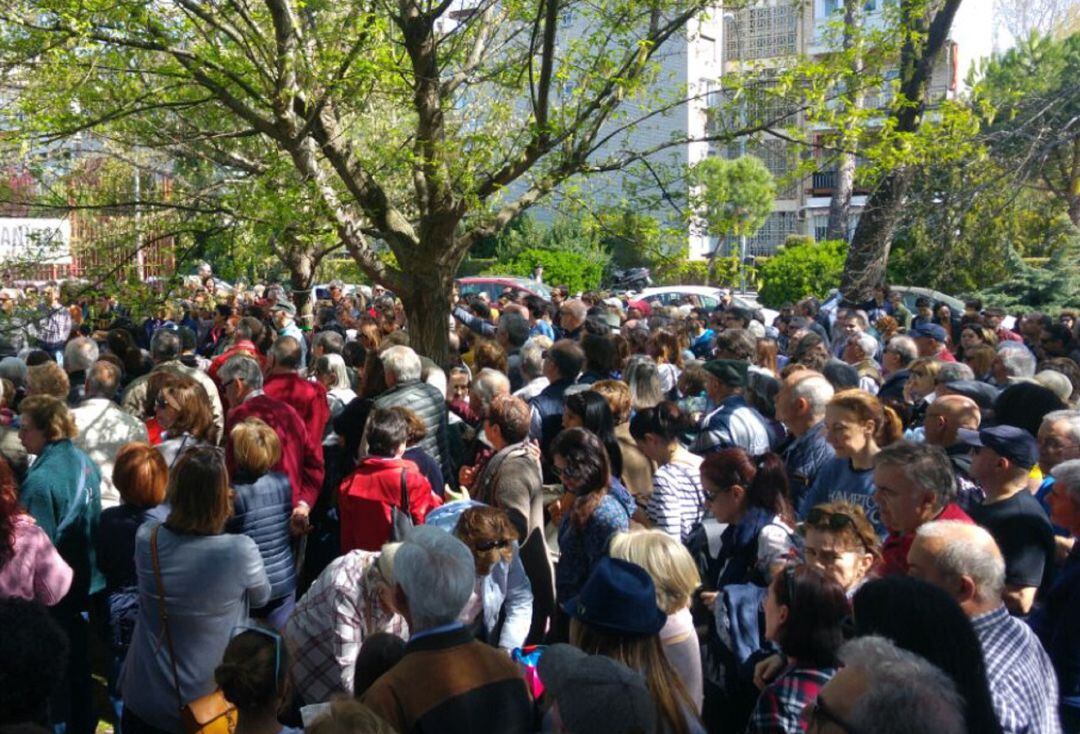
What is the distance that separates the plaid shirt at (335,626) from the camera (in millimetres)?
4309

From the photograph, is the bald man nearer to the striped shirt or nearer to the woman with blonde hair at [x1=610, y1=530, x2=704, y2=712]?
the striped shirt

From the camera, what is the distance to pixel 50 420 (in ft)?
18.1

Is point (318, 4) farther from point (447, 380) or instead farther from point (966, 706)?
point (966, 706)

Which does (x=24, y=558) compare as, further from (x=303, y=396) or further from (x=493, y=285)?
(x=493, y=285)

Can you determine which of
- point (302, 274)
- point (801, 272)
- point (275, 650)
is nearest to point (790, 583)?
point (275, 650)

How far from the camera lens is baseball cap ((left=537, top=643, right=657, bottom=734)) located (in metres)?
2.75

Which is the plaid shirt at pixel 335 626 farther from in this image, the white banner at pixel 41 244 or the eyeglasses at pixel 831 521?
the white banner at pixel 41 244

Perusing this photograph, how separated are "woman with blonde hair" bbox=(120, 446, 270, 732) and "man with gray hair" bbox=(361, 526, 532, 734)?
3.83 ft

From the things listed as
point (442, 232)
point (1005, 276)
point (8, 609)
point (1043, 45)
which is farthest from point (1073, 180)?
point (8, 609)

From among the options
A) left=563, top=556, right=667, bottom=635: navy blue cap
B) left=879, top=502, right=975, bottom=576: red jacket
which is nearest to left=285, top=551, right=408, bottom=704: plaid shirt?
left=563, top=556, right=667, bottom=635: navy blue cap

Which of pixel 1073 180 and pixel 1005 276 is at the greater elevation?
pixel 1073 180

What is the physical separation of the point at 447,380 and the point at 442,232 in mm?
1220

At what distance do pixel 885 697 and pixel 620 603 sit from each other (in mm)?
1001

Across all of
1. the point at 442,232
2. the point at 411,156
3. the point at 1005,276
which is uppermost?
the point at 411,156
